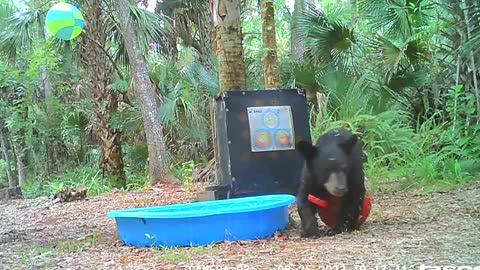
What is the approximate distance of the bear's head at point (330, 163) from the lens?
13.0 ft

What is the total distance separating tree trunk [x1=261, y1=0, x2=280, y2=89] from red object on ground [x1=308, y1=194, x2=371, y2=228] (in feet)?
17.7

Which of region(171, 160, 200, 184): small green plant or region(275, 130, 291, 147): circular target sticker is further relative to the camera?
region(171, 160, 200, 184): small green plant

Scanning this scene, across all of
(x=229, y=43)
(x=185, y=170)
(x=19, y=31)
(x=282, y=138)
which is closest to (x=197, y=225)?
(x=282, y=138)

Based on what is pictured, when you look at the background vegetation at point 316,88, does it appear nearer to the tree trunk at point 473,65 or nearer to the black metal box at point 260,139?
the tree trunk at point 473,65

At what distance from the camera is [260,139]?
18.3ft

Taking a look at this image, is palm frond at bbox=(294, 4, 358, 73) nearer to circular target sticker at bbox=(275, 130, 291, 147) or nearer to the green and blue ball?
the green and blue ball

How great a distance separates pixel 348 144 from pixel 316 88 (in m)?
5.63

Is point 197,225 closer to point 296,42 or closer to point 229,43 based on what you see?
point 229,43

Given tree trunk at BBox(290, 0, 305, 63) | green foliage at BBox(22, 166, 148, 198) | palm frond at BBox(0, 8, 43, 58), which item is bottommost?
green foliage at BBox(22, 166, 148, 198)

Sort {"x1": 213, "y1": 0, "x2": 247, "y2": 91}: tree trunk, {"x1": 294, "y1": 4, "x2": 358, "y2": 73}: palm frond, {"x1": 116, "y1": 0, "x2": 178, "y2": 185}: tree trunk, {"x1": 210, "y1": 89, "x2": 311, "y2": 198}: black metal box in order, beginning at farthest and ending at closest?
1. {"x1": 116, "y1": 0, "x2": 178, "y2": 185}: tree trunk
2. {"x1": 294, "y1": 4, "x2": 358, "y2": 73}: palm frond
3. {"x1": 213, "y1": 0, "x2": 247, "y2": 91}: tree trunk
4. {"x1": 210, "y1": 89, "x2": 311, "y2": 198}: black metal box

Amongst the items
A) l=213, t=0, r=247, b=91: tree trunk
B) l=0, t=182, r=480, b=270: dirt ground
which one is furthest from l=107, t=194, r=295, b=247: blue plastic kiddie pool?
l=213, t=0, r=247, b=91: tree trunk

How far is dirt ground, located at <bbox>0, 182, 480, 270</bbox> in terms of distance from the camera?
3.13 m

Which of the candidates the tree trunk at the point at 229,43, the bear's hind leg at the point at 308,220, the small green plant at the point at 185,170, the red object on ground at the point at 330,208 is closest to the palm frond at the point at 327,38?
the small green plant at the point at 185,170

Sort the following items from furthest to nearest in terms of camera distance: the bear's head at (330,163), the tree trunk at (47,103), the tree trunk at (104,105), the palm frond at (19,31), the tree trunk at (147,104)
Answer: the tree trunk at (47,103)
the tree trunk at (104,105)
the palm frond at (19,31)
the tree trunk at (147,104)
the bear's head at (330,163)
